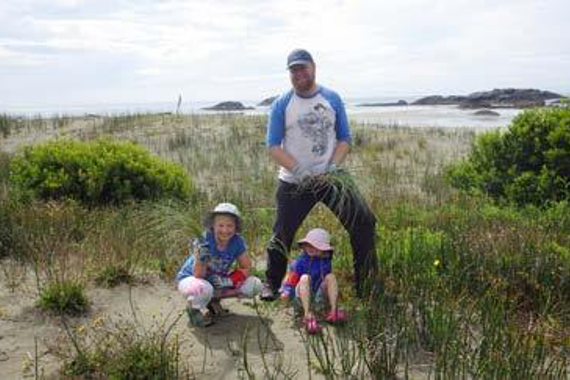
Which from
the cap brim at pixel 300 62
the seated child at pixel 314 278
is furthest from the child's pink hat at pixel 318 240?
the cap brim at pixel 300 62

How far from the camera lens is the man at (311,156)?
471 centimetres

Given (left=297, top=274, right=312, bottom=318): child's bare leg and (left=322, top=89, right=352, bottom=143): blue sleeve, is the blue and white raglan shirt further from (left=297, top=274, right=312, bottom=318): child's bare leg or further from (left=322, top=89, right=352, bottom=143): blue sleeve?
(left=297, top=274, right=312, bottom=318): child's bare leg

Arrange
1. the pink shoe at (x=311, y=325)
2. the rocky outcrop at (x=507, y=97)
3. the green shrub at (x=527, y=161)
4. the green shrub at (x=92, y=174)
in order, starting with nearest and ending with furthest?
the pink shoe at (x=311, y=325)
the green shrub at (x=527, y=161)
the green shrub at (x=92, y=174)
the rocky outcrop at (x=507, y=97)

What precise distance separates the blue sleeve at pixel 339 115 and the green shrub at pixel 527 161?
417 centimetres

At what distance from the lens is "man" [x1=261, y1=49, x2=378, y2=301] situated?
15.5 ft

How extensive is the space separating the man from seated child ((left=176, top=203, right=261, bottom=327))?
36cm

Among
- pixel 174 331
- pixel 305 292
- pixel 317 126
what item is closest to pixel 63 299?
pixel 174 331

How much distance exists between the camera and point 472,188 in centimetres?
880

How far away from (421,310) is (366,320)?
0.51 m

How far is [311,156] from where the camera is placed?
4859 millimetres

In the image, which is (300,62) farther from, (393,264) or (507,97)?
(507,97)

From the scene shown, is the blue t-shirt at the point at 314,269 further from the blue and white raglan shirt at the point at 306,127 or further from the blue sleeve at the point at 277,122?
the blue sleeve at the point at 277,122

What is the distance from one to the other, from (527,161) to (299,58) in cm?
505

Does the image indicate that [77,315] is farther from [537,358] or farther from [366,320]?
[537,358]
